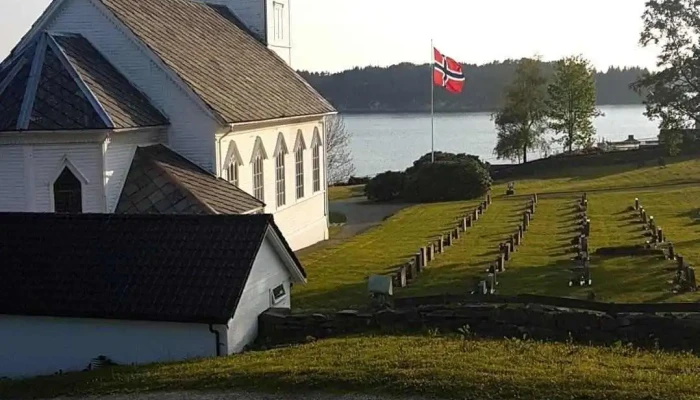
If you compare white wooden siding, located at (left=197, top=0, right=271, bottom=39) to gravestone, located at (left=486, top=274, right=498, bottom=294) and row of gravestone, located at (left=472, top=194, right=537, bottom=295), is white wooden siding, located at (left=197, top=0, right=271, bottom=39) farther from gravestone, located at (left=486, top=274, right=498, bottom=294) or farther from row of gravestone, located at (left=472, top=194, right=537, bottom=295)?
gravestone, located at (left=486, top=274, right=498, bottom=294)

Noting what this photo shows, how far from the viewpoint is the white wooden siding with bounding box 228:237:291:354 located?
14.7 m

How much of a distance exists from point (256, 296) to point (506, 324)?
13.8 feet

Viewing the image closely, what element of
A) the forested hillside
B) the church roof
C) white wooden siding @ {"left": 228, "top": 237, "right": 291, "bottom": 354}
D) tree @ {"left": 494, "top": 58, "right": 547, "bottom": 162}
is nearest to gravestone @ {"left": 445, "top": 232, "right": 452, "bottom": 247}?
the church roof

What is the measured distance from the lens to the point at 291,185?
32406 millimetres

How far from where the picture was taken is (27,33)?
26.5m

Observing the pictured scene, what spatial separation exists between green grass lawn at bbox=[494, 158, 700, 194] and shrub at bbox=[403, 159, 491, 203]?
3.89 metres

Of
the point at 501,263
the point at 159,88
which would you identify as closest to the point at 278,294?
the point at 159,88

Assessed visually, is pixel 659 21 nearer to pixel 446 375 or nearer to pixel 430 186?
pixel 430 186

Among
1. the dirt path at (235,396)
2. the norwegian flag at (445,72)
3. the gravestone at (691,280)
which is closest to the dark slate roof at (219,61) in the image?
the gravestone at (691,280)

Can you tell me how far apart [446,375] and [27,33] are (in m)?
19.8

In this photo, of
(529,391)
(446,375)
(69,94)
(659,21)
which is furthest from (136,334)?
(659,21)

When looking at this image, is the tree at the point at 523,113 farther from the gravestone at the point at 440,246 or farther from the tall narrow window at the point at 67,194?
the tall narrow window at the point at 67,194

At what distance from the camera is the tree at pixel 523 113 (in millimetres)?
74312

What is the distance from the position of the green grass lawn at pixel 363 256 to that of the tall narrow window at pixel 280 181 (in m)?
1.96
